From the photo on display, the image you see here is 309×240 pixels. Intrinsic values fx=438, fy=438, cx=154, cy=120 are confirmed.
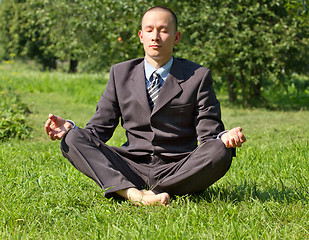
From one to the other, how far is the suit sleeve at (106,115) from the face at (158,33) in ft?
1.38

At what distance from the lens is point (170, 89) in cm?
325

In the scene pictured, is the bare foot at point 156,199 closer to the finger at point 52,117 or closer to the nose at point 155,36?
the finger at point 52,117

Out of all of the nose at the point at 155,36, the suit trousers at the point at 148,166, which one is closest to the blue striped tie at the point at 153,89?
the nose at the point at 155,36

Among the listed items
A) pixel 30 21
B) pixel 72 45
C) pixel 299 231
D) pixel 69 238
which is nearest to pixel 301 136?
pixel 299 231

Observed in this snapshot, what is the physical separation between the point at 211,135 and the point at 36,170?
75.3 inches

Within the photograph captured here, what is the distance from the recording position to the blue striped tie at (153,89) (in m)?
3.32

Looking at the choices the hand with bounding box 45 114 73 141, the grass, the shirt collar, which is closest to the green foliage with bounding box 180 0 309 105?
the grass

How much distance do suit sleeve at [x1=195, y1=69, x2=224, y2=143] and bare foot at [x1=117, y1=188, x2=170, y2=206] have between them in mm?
513

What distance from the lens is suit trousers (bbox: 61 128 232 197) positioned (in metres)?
2.97

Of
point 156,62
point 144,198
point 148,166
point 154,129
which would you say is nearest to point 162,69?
point 156,62

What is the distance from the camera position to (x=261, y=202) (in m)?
3.07

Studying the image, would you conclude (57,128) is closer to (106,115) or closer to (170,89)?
(106,115)

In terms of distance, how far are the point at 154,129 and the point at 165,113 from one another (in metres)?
0.14

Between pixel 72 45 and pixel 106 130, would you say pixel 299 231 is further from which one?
pixel 72 45
